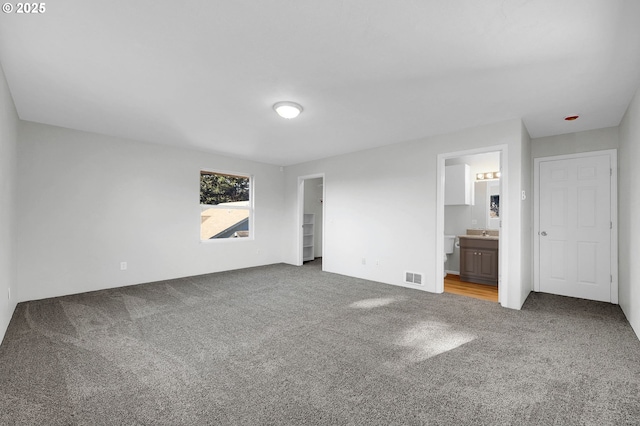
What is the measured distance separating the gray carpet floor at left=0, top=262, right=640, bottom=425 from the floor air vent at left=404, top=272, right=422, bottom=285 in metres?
0.63

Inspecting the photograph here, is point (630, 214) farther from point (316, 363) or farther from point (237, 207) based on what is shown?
point (237, 207)

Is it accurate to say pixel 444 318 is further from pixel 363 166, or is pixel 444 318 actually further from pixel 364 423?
pixel 363 166

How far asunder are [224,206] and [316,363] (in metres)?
4.42

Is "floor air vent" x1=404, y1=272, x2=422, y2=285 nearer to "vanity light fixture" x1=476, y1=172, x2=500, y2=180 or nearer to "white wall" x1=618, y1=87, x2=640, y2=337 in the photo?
"white wall" x1=618, y1=87, x2=640, y2=337

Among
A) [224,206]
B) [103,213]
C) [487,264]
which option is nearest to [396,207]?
[487,264]

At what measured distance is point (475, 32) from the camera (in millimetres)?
1960

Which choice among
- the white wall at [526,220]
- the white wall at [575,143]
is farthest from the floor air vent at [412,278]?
the white wall at [575,143]

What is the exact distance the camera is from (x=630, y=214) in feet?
10.6

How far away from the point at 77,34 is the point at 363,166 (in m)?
4.22

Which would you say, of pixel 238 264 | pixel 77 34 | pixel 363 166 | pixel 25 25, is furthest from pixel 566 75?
pixel 238 264

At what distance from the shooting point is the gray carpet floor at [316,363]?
1.71 meters

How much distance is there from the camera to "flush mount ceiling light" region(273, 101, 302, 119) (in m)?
3.20

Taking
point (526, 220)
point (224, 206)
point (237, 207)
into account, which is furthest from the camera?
point (237, 207)

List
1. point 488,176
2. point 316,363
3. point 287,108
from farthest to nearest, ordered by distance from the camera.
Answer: point 488,176
point 287,108
point 316,363
